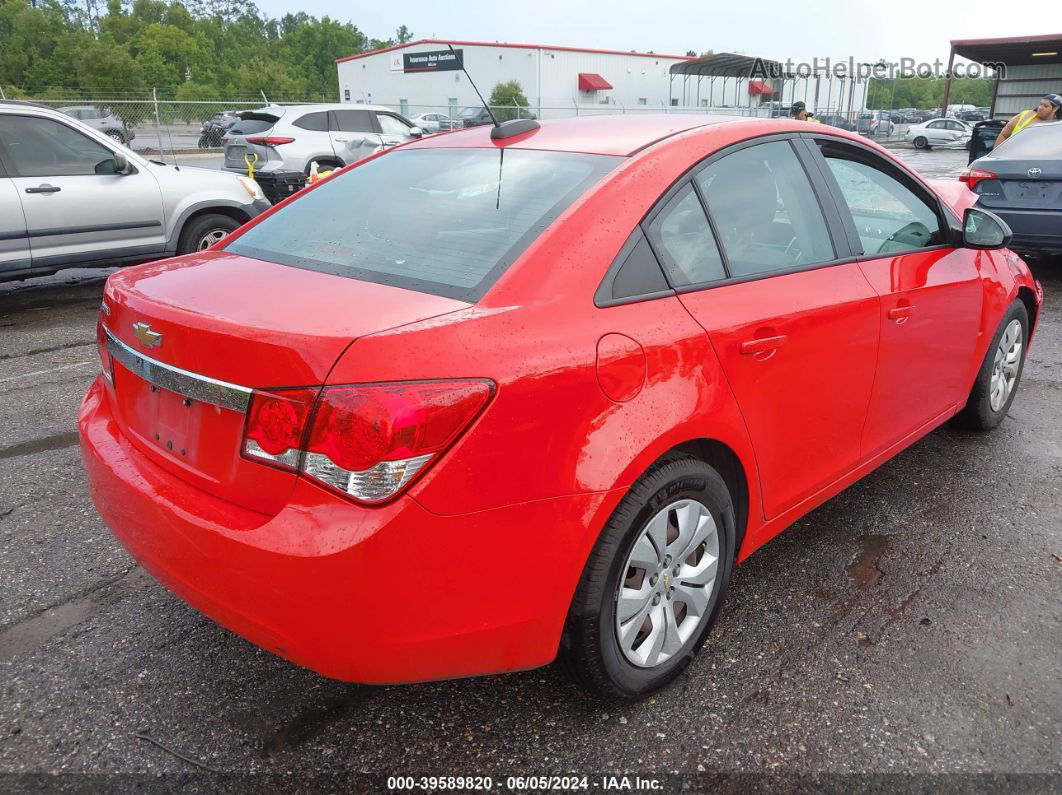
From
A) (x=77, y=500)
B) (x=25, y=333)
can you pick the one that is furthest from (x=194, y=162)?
(x=77, y=500)

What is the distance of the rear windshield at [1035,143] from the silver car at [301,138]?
953cm

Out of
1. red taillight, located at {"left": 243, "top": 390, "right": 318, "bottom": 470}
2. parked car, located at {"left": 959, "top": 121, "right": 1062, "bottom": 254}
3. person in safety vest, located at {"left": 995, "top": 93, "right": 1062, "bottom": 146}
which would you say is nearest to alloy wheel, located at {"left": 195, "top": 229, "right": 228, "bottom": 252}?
red taillight, located at {"left": 243, "top": 390, "right": 318, "bottom": 470}

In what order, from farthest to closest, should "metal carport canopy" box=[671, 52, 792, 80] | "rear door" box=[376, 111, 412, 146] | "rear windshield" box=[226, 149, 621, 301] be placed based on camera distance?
"metal carport canopy" box=[671, 52, 792, 80], "rear door" box=[376, 111, 412, 146], "rear windshield" box=[226, 149, 621, 301]

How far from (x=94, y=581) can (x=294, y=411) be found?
5.51 ft

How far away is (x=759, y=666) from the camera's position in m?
2.49

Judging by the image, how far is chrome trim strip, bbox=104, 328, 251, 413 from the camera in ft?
6.08

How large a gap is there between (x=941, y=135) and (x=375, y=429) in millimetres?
41115

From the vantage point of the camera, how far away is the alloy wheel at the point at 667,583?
216 cm

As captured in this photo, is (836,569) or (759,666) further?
(836,569)

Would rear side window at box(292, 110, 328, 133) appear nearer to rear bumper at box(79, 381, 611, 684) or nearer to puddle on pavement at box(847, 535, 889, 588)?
puddle on pavement at box(847, 535, 889, 588)

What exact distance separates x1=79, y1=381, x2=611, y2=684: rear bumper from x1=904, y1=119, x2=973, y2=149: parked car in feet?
134

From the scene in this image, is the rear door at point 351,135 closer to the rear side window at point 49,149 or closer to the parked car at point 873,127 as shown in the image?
the rear side window at point 49,149

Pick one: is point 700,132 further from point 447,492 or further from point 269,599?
point 269,599

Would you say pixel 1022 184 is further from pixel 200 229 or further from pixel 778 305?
pixel 200 229
